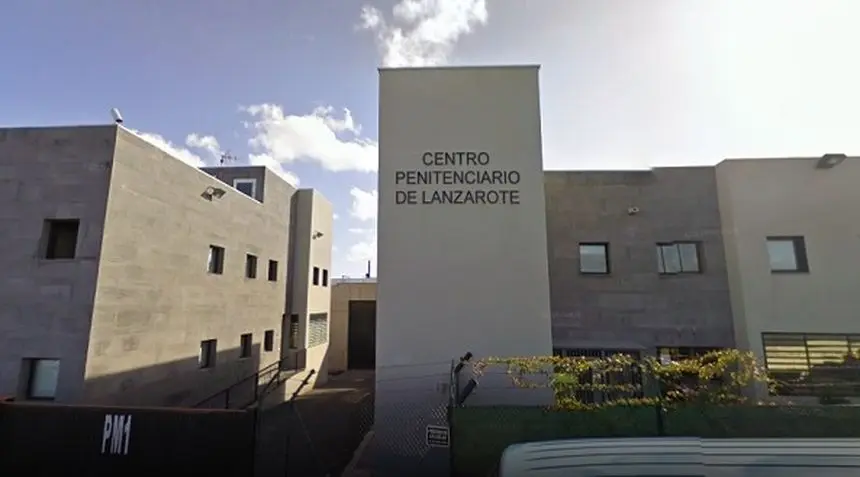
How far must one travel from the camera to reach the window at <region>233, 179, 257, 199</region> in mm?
13956

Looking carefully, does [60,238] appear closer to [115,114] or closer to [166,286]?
[166,286]

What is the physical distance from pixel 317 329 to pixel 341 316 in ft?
13.3

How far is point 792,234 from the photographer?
9.86m

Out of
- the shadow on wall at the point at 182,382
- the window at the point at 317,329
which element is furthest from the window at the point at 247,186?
the window at the point at 317,329

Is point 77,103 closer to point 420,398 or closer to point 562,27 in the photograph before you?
point 420,398

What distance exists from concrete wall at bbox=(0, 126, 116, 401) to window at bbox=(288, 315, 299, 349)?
8.75 metres

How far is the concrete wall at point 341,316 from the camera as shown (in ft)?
68.9

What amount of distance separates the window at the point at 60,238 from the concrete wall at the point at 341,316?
14.3m

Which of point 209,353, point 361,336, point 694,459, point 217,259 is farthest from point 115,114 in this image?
point 361,336

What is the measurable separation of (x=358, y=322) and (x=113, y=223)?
14968mm

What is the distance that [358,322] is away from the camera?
71.8 feet

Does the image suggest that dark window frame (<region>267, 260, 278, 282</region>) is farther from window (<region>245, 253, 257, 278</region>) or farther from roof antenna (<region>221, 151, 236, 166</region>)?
roof antenna (<region>221, 151, 236, 166</region>)

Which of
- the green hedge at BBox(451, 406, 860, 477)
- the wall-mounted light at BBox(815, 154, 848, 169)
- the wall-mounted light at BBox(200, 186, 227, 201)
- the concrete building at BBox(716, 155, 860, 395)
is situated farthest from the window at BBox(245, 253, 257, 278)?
the wall-mounted light at BBox(815, 154, 848, 169)

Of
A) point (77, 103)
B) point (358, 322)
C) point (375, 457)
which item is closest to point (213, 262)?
point (77, 103)
